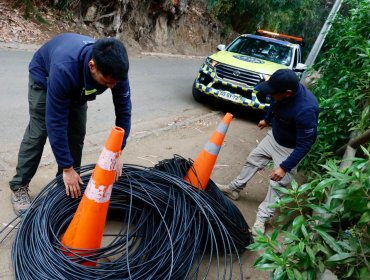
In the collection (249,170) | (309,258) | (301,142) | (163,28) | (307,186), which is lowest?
(163,28)

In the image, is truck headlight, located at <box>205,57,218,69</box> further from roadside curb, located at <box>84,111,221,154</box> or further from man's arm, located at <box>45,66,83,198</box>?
man's arm, located at <box>45,66,83,198</box>

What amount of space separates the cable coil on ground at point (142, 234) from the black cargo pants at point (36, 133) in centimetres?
32

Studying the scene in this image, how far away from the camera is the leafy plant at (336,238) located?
1.34 m

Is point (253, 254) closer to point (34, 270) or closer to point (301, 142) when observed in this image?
point (301, 142)

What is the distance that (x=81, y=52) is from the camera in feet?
7.54

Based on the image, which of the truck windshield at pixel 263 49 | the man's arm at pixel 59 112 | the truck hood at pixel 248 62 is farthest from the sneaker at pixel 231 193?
the truck windshield at pixel 263 49

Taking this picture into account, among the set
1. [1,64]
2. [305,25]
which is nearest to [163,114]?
[1,64]

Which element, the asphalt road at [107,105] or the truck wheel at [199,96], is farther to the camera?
the truck wheel at [199,96]

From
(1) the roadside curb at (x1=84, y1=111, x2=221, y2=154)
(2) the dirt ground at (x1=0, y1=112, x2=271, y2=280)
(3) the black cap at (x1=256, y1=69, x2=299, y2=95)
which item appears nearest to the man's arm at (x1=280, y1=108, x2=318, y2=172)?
(3) the black cap at (x1=256, y1=69, x2=299, y2=95)

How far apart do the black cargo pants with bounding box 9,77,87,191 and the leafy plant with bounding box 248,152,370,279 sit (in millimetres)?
1888

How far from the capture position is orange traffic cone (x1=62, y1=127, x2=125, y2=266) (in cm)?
236

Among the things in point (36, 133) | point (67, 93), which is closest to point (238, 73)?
point (36, 133)

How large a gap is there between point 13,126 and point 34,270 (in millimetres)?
3050

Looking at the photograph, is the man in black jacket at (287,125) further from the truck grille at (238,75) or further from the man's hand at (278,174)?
the truck grille at (238,75)
